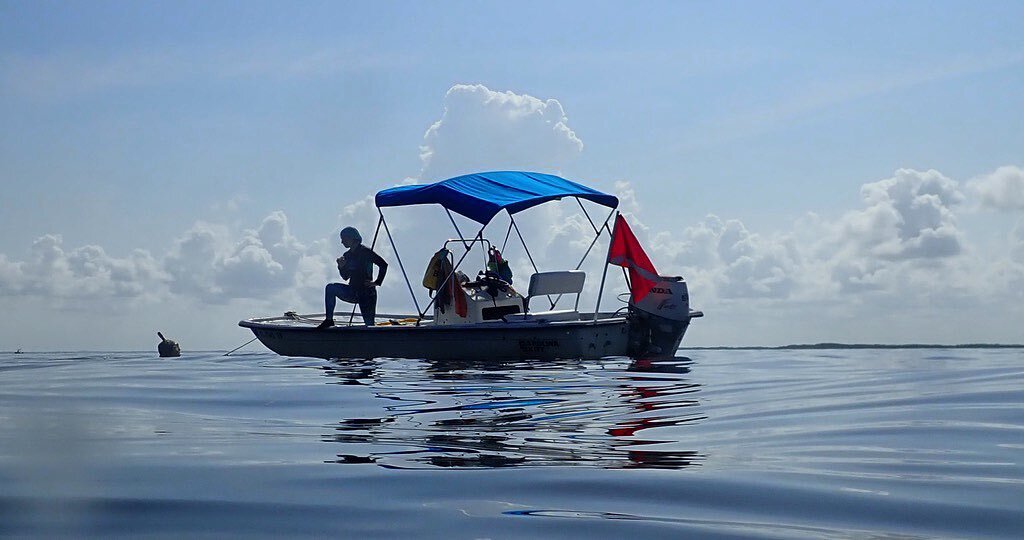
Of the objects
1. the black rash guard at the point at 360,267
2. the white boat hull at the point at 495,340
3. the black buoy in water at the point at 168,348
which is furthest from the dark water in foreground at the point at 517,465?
the black buoy in water at the point at 168,348

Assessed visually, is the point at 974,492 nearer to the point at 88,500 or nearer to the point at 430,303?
→ the point at 88,500

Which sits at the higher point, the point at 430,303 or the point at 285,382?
the point at 430,303

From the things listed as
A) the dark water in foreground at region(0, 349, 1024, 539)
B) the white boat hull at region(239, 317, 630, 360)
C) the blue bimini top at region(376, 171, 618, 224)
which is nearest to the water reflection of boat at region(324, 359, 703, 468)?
the dark water in foreground at region(0, 349, 1024, 539)

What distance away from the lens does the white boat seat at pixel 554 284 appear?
16.4 metres

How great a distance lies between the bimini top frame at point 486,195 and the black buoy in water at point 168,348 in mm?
9183

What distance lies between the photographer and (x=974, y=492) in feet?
11.4

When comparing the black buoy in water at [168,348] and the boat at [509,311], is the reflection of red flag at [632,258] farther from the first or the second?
the black buoy in water at [168,348]

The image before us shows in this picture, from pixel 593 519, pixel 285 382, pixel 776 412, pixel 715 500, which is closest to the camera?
pixel 593 519

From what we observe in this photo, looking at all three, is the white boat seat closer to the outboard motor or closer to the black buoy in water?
the outboard motor

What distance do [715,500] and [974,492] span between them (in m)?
0.96

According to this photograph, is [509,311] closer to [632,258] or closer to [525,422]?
[632,258]

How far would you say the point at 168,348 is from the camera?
23688 mm

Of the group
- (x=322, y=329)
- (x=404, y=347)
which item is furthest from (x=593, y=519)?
(x=322, y=329)

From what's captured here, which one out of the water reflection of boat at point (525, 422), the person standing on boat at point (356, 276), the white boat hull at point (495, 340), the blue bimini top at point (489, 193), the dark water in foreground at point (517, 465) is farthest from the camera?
the person standing on boat at point (356, 276)
